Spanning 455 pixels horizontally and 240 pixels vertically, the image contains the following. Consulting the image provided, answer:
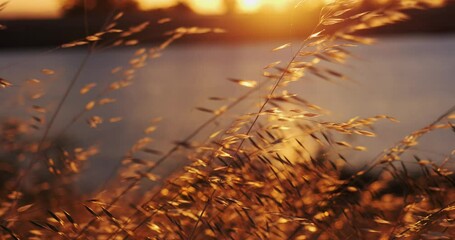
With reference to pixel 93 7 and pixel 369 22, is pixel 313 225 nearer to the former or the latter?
pixel 369 22

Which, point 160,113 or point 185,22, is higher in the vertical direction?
point 185,22

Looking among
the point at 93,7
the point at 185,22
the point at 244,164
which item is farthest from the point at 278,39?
the point at 93,7

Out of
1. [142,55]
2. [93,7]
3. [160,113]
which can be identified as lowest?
[160,113]

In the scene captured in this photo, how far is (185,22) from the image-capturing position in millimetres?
3141

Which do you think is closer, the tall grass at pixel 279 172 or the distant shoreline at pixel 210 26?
the tall grass at pixel 279 172

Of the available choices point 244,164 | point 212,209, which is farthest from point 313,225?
point 212,209

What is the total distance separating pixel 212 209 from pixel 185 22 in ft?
4.21

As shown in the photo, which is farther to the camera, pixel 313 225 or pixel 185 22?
pixel 185 22

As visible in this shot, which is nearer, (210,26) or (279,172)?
(279,172)

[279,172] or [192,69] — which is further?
[192,69]

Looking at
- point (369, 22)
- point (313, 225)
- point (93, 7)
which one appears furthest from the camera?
point (93, 7)

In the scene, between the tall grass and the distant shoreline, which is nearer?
the tall grass

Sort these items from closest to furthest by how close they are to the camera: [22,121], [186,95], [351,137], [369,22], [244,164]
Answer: [244,164], [369,22], [351,137], [22,121], [186,95]

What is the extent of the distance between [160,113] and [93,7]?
2.96 feet
